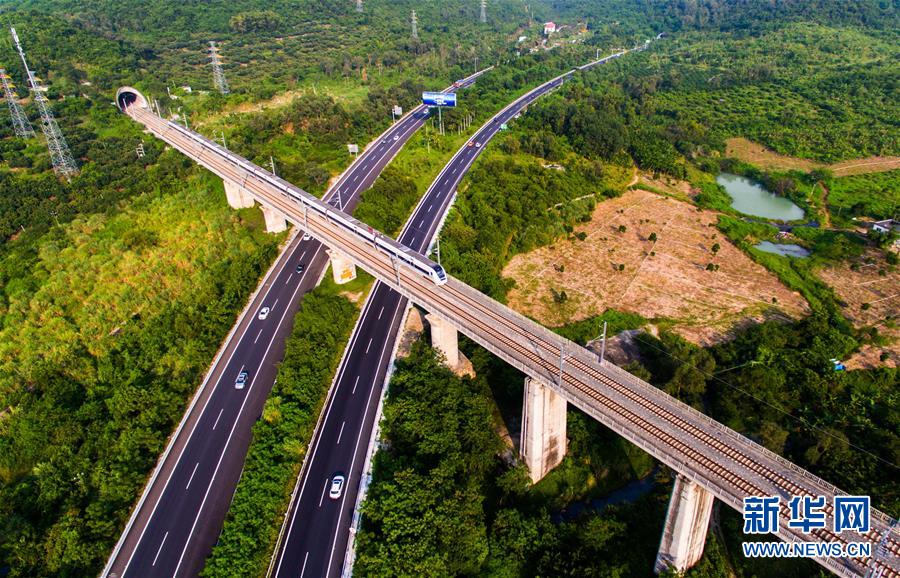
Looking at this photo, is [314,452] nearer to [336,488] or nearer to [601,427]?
[336,488]

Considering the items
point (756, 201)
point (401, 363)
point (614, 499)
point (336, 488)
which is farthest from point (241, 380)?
point (756, 201)

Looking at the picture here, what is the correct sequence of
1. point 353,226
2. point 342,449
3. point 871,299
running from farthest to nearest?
1. point 871,299
2. point 353,226
3. point 342,449

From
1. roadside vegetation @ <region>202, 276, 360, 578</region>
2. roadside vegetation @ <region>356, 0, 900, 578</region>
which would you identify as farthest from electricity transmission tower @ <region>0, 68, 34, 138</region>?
roadside vegetation @ <region>356, 0, 900, 578</region>

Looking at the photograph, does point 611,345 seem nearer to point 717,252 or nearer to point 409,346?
point 409,346

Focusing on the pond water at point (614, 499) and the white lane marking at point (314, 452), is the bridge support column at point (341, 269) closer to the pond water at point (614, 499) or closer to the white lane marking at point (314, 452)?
the white lane marking at point (314, 452)

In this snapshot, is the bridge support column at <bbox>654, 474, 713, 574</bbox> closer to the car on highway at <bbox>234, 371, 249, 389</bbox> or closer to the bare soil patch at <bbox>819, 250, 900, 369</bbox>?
the bare soil patch at <bbox>819, 250, 900, 369</bbox>

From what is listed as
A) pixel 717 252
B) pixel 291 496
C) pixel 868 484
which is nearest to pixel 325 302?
pixel 291 496
